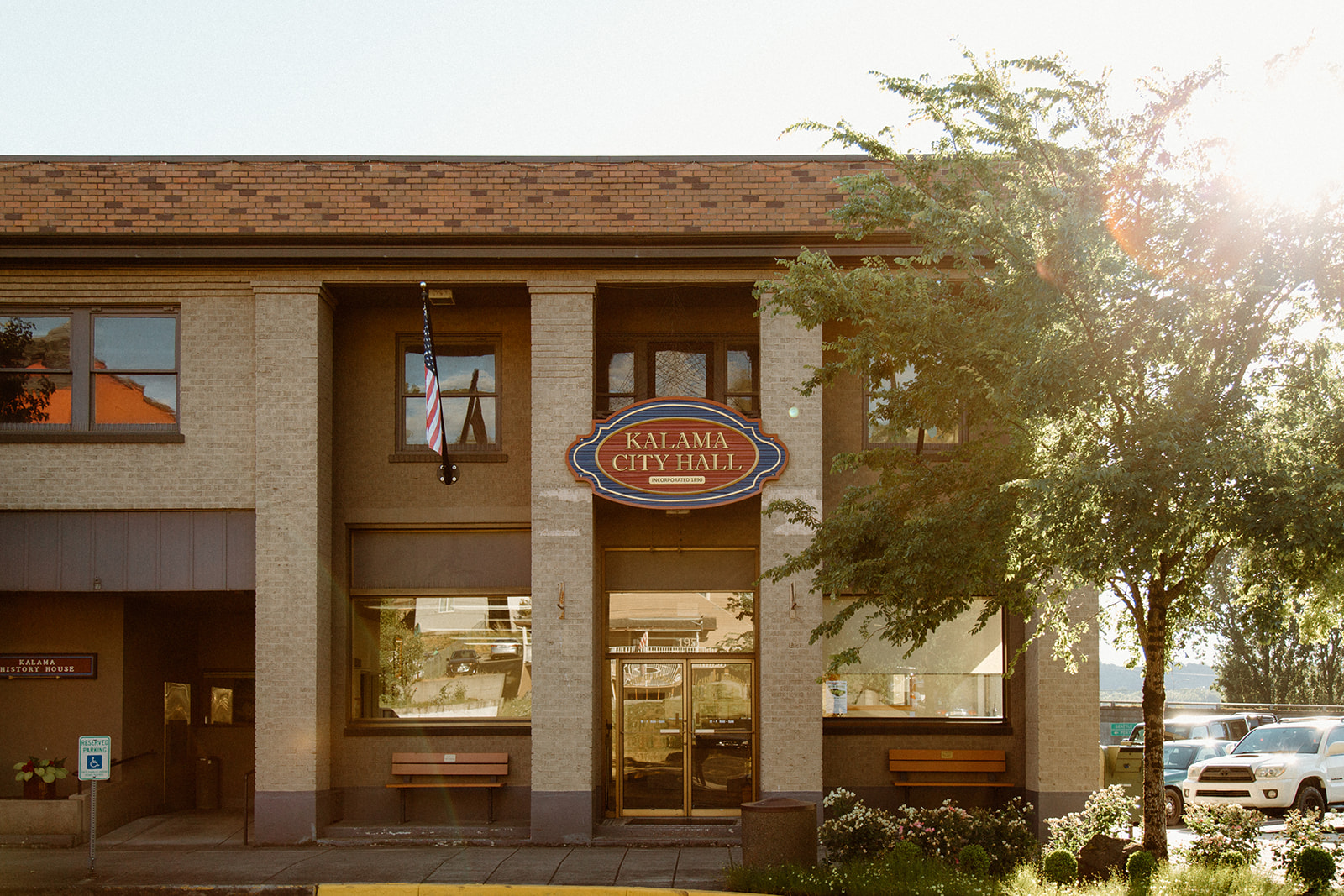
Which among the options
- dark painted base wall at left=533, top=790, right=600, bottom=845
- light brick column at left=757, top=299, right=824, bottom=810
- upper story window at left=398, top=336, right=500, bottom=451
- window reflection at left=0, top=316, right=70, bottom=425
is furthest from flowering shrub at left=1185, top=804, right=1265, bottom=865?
window reflection at left=0, top=316, right=70, bottom=425

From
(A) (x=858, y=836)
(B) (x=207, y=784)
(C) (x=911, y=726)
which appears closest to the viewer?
(A) (x=858, y=836)

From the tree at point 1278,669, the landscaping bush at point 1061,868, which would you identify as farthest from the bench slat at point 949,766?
the tree at point 1278,669

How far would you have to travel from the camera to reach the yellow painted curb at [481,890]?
11.0 metres

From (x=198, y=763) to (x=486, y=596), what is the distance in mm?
5581

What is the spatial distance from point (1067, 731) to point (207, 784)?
12714 mm

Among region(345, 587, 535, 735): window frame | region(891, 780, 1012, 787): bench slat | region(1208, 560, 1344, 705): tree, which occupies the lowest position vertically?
region(1208, 560, 1344, 705): tree

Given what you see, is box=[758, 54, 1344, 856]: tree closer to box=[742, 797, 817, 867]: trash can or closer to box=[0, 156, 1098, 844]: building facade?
box=[742, 797, 817, 867]: trash can

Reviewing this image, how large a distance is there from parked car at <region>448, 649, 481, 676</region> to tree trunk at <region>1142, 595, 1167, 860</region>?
898 centimetres

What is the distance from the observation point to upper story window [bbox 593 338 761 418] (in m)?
15.8

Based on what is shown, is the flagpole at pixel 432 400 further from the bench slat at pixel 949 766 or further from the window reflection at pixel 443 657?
the bench slat at pixel 949 766

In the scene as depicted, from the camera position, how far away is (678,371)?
15938 millimetres

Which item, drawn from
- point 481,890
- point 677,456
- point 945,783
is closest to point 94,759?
point 481,890

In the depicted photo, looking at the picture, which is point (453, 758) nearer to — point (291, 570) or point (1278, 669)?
point (291, 570)

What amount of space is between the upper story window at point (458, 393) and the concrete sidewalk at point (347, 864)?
542 centimetres
